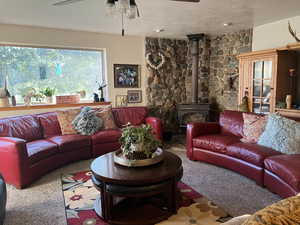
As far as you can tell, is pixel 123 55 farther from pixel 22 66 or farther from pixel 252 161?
pixel 252 161

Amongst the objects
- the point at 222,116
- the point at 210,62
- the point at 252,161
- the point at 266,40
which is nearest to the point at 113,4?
the point at 252,161

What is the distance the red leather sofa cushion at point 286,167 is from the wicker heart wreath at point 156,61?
3.60 metres

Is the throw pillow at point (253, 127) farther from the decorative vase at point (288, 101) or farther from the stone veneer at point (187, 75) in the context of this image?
the stone veneer at point (187, 75)

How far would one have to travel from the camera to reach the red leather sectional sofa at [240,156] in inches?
93.5

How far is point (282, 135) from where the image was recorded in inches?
111

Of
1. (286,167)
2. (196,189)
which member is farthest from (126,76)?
(286,167)

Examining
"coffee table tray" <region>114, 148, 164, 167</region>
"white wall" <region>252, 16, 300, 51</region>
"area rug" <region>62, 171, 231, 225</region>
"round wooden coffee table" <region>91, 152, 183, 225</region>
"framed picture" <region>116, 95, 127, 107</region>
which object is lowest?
"area rug" <region>62, 171, 231, 225</region>

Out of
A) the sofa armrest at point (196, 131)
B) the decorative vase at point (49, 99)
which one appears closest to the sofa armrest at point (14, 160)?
the decorative vase at point (49, 99)

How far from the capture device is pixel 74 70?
4.99 meters

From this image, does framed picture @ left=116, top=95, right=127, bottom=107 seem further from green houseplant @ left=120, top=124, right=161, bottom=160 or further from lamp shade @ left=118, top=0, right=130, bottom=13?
lamp shade @ left=118, top=0, right=130, bottom=13

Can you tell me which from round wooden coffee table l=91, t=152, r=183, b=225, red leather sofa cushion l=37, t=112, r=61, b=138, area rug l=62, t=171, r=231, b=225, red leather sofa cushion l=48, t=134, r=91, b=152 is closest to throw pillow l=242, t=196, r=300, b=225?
round wooden coffee table l=91, t=152, r=183, b=225

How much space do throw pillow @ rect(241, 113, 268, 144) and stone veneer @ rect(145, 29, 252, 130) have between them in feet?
6.00

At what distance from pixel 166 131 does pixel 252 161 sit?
268 centimetres

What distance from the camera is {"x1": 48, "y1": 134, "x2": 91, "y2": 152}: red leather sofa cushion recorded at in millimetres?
3576
